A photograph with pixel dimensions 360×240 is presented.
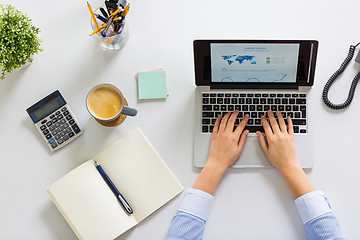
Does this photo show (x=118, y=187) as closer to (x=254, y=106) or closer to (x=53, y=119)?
(x=53, y=119)

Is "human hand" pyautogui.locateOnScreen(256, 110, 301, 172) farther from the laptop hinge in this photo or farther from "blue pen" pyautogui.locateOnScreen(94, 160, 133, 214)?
"blue pen" pyautogui.locateOnScreen(94, 160, 133, 214)

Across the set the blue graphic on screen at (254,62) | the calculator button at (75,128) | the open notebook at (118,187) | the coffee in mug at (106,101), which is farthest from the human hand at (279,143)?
the calculator button at (75,128)

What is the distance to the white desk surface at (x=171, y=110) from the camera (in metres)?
1.11

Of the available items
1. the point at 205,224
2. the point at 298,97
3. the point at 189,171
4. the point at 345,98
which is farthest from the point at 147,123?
the point at 345,98

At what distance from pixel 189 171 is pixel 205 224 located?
0.16 meters

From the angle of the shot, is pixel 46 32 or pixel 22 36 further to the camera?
pixel 46 32

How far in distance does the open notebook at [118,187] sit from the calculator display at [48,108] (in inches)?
7.5

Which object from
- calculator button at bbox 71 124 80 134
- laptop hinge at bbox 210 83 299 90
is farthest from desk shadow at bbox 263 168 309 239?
calculator button at bbox 71 124 80 134

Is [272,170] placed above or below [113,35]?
below

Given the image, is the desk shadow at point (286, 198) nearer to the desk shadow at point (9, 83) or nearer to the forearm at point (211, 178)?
the forearm at point (211, 178)

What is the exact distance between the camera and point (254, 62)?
1067mm

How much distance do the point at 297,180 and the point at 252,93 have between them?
279 mm

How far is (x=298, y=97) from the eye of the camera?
1.13 meters

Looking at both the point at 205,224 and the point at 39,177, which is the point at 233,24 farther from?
the point at 39,177
